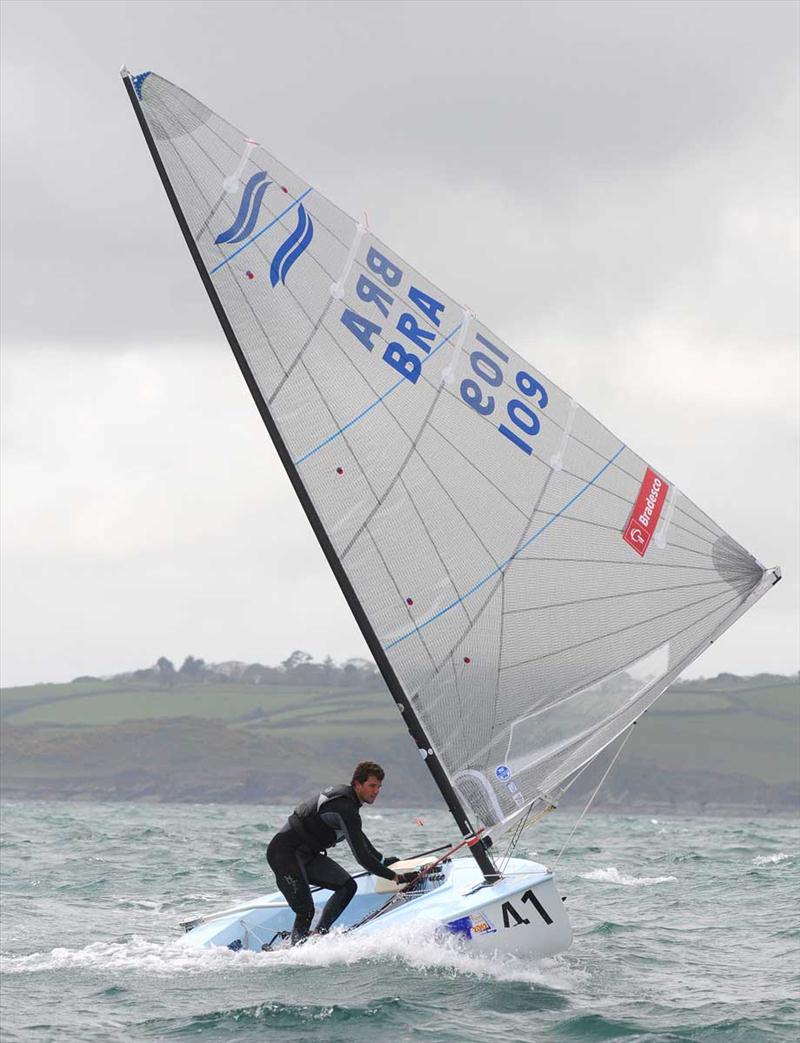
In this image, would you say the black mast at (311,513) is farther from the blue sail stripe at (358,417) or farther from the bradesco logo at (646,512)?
the bradesco logo at (646,512)

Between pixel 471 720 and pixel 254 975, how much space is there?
2615 mm

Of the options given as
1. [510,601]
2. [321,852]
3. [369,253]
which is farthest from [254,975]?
[369,253]

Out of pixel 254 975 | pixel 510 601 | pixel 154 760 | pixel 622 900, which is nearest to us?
pixel 254 975

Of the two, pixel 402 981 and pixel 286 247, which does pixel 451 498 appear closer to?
pixel 286 247

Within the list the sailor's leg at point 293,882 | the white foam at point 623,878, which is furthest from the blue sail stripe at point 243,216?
the white foam at point 623,878

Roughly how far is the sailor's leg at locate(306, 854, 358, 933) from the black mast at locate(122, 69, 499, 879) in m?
1.05

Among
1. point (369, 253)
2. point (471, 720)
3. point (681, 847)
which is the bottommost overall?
point (681, 847)

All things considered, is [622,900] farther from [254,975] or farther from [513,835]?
[254,975]

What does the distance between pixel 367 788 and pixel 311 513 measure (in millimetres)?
2217

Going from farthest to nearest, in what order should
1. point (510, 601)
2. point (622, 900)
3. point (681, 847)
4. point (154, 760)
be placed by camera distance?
point (154, 760), point (681, 847), point (622, 900), point (510, 601)

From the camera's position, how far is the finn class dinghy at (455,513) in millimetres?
12789

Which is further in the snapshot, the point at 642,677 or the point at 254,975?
the point at 642,677

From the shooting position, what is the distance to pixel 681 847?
113 feet

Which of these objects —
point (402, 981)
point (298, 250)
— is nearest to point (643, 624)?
point (402, 981)
